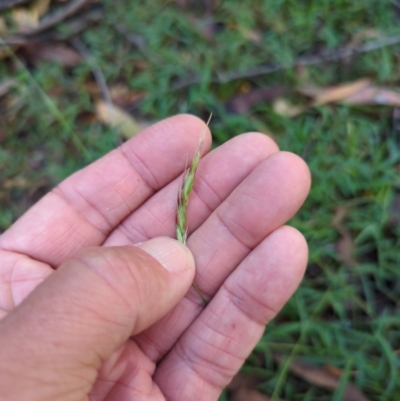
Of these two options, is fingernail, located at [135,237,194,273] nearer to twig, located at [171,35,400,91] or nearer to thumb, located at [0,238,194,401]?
thumb, located at [0,238,194,401]

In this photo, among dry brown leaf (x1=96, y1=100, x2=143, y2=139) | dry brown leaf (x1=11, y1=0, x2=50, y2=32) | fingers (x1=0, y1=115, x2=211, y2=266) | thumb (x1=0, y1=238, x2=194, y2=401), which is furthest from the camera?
dry brown leaf (x1=11, y1=0, x2=50, y2=32)

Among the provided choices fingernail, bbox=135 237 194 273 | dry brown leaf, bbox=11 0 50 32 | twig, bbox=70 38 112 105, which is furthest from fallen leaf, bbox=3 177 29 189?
fingernail, bbox=135 237 194 273

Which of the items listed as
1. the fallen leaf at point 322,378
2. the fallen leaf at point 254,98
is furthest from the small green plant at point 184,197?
the fallen leaf at point 254,98

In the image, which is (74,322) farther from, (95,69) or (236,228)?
(95,69)

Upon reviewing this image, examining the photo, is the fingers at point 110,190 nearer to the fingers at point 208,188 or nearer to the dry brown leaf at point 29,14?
the fingers at point 208,188

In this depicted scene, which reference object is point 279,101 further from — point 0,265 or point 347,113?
point 0,265
